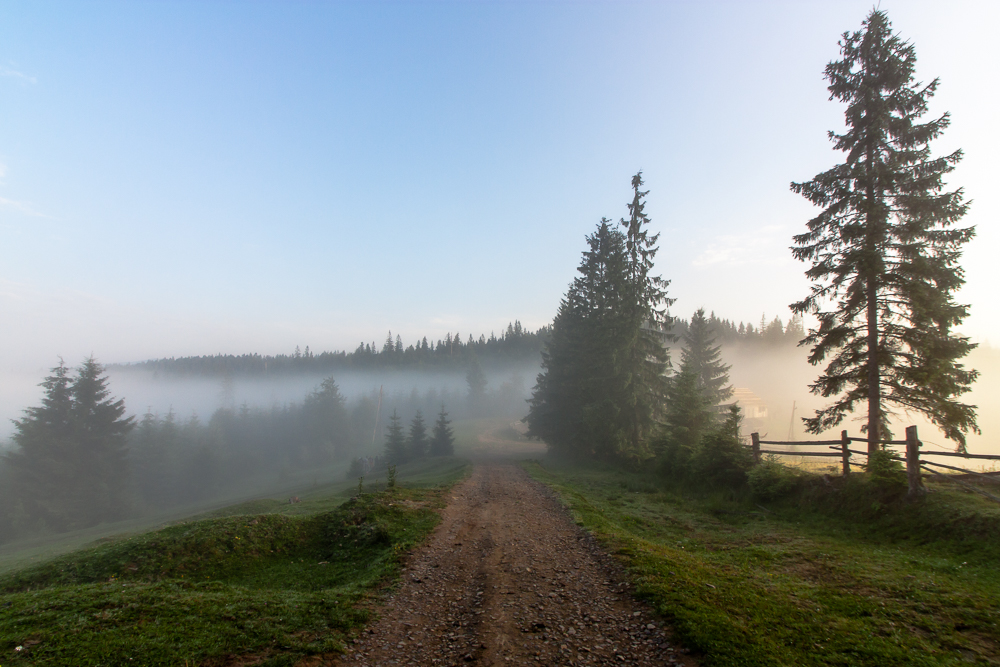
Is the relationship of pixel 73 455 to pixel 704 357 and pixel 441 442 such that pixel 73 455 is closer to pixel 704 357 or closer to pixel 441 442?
pixel 441 442

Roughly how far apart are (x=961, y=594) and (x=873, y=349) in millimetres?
11256

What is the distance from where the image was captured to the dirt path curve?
6.00 m

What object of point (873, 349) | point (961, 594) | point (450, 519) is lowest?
point (450, 519)

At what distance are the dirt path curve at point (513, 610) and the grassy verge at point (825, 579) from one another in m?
0.71

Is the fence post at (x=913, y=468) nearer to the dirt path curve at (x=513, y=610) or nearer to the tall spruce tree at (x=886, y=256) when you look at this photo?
the tall spruce tree at (x=886, y=256)

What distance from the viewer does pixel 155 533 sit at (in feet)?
38.0

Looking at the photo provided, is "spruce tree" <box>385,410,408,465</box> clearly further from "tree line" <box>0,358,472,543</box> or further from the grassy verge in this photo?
the grassy verge

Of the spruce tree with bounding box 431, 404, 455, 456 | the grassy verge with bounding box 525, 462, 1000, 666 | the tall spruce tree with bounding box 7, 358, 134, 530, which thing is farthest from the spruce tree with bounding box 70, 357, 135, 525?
the grassy verge with bounding box 525, 462, 1000, 666

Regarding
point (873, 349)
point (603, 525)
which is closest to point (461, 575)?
point (603, 525)

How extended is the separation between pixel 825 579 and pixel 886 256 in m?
13.6

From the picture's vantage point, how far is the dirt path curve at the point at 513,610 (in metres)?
6.00

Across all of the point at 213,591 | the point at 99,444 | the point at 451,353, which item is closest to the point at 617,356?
the point at 213,591

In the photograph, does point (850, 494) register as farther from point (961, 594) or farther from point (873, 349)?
point (961, 594)

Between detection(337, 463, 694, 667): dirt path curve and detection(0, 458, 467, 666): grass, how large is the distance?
73 centimetres
